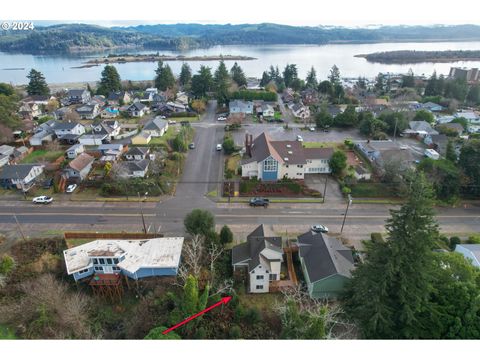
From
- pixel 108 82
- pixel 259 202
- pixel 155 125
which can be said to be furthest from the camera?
pixel 108 82

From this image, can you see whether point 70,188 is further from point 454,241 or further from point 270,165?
point 454,241

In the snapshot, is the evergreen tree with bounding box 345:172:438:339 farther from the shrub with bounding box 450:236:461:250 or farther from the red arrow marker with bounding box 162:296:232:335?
the shrub with bounding box 450:236:461:250

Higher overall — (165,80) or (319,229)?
(165,80)

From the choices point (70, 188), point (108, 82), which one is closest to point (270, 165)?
point (70, 188)

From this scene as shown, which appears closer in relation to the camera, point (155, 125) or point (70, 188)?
point (70, 188)

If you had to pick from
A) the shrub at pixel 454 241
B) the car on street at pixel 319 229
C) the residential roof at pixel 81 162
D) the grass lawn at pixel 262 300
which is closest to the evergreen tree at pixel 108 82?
the residential roof at pixel 81 162

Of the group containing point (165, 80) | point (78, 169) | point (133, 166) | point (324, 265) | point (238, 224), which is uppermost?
point (165, 80)

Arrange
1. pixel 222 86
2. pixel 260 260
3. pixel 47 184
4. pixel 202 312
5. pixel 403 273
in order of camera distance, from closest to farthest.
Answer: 1. pixel 403 273
2. pixel 202 312
3. pixel 260 260
4. pixel 47 184
5. pixel 222 86
